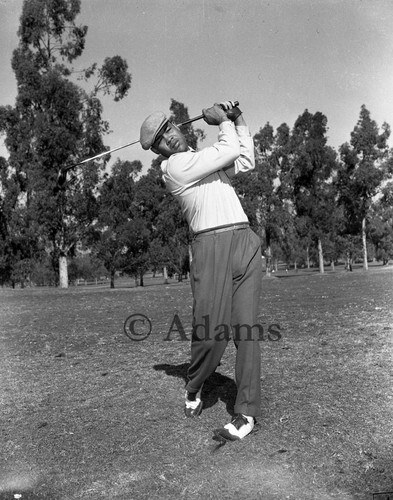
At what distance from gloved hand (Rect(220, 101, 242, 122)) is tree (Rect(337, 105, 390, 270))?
1268 inches

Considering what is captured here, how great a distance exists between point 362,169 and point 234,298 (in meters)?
34.0

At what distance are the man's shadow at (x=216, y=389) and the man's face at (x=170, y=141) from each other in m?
1.65

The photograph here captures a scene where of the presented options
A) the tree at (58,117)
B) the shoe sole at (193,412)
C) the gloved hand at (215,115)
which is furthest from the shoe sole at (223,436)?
the tree at (58,117)

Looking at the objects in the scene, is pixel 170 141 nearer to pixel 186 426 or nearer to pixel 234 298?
pixel 234 298

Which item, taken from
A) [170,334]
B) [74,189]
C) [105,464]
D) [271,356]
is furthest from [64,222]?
[105,464]

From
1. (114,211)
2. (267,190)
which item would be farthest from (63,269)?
(267,190)

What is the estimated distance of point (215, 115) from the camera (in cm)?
316

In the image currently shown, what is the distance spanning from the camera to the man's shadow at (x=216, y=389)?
11.6 feet

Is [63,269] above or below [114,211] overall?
below

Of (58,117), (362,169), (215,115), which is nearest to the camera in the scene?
(215,115)

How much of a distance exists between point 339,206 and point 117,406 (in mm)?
38149

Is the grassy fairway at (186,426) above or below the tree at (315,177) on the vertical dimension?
below

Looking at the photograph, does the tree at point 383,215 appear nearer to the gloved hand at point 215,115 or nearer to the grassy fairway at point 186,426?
the grassy fairway at point 186,426

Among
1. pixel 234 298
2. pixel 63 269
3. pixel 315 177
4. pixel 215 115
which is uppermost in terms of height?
pixel 315 177
